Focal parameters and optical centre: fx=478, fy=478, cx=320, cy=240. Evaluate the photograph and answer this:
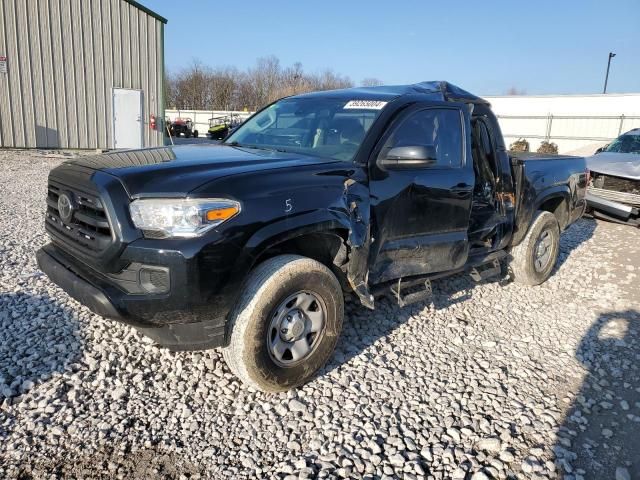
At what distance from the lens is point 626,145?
1065 cm

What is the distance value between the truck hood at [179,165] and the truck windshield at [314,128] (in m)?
0.23

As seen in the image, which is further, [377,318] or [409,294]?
[377,318]

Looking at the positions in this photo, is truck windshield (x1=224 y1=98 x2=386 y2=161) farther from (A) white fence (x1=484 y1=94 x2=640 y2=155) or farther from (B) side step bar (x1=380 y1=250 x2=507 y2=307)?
(A) white fence (x1=484 y1=94 x2=640 y2=155)

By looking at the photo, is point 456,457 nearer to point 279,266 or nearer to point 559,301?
point 279,266

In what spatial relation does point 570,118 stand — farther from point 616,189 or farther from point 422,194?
point 422,194

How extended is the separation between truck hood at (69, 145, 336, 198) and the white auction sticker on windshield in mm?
699

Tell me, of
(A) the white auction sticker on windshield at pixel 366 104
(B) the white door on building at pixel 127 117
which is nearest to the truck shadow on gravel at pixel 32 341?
(A) the white auction sticker on windshield at pixel 366 104

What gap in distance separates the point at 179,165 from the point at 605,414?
3.21 meters

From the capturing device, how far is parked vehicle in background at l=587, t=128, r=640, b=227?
8.84m

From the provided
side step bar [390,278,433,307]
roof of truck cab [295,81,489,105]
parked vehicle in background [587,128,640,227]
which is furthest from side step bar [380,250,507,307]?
parked vehicle in background [587,128,640,227]

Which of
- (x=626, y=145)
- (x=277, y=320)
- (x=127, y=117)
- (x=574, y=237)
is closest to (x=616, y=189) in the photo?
(x=574, y=237)

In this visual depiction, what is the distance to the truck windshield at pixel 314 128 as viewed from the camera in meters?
3.61

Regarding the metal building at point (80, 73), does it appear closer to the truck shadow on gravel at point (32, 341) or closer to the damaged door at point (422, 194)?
the truck shadow on gravel at point (32, 341)

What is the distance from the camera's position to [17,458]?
2.39 m
